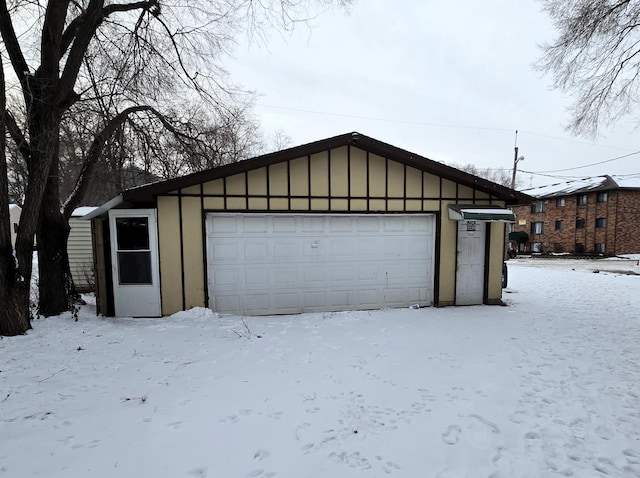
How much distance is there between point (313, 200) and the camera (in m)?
7.53

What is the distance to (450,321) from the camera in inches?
275

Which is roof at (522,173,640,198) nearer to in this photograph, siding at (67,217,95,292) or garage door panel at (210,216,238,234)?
garage door panel at (210,216,238,234)

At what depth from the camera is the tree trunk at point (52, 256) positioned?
678 centimetres

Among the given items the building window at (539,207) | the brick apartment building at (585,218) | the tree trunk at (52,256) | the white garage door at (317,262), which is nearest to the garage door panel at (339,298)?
the white garage door at (317,262)

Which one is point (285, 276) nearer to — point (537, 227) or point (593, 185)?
point (593, 185)

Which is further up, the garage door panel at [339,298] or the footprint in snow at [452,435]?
the garage door panel at [339,298]

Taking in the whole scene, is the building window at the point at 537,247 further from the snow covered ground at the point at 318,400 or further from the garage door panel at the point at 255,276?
the garage door panel at the point at 255,276

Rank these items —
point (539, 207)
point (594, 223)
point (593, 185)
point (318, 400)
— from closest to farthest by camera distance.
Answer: point (318, 400) → point (594, 223) → point (593, 185) → point (539, 207)

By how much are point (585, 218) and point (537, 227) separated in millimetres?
4700

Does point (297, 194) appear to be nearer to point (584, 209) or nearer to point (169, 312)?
point (169, 312)

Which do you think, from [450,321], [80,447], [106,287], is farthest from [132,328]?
[450,321]

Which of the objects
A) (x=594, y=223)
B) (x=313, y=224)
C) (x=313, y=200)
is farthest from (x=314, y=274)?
(x=594, y=223)

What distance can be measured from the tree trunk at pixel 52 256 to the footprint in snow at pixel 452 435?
A: 747 cm

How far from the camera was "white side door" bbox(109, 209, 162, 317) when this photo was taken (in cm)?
686
